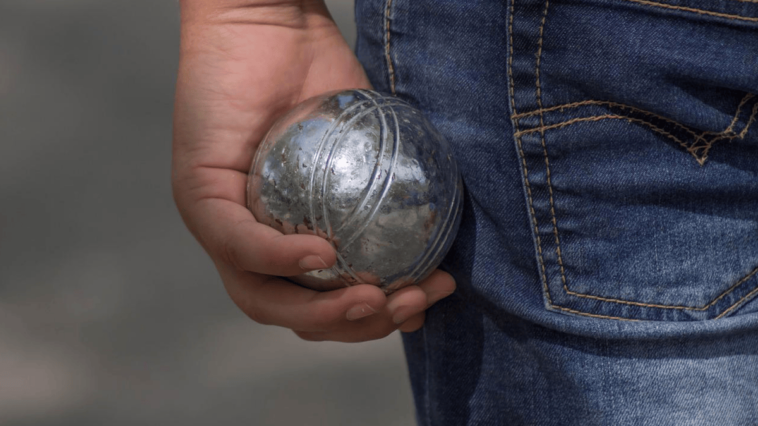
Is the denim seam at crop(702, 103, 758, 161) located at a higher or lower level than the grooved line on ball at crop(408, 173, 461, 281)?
higher

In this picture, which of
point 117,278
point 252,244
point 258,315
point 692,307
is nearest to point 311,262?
point 252,244

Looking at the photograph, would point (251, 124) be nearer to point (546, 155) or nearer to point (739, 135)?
point (546, 155)

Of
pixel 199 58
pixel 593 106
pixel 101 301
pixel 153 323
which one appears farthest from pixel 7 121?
pixel 593 106

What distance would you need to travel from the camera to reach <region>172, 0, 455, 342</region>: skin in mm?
827

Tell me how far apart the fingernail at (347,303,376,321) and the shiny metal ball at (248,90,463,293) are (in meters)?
0.03

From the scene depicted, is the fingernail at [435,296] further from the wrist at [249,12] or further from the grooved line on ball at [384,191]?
the wrist at [249,12]

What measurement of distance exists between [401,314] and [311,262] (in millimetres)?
158

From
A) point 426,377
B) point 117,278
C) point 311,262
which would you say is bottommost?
point 117,278

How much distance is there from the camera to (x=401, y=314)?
0.84 metres

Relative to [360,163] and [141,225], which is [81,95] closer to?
[141,225]

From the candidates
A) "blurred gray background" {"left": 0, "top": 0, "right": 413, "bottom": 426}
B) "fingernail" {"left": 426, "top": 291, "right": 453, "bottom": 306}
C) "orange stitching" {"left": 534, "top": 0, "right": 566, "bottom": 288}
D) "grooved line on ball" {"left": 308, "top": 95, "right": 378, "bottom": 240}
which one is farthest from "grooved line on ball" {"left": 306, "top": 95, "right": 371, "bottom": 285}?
"blurred gray background" {"left": 0, "top": 0, "right": 413, "bottom": 426}

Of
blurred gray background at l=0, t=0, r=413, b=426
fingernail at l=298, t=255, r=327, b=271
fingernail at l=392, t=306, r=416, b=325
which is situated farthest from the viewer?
blurred gray background at l=0, t=0, r=413, b=426

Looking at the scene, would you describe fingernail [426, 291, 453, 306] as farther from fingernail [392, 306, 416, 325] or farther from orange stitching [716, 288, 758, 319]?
orange stitching [716, 288, 758, 319]

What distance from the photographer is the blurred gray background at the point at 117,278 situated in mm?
1936
